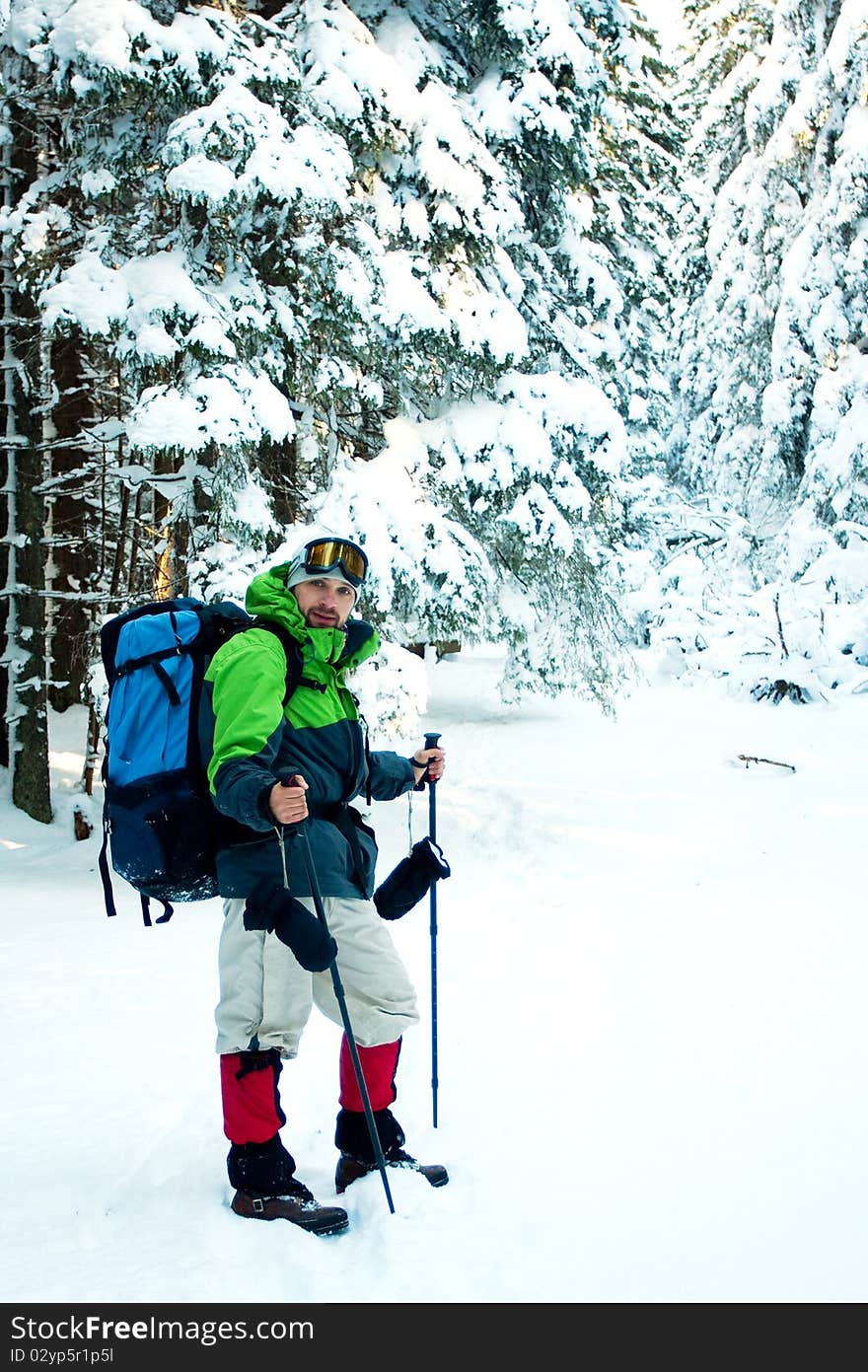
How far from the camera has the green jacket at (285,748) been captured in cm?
294

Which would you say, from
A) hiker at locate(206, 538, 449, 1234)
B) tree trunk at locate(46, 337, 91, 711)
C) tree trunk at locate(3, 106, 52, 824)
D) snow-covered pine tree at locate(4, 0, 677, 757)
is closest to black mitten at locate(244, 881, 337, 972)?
hiker at locate(206, 538, 449, 1234)

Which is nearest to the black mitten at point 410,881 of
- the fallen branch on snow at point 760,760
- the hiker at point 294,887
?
the hiker at point 294,887

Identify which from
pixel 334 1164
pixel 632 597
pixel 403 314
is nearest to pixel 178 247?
pixel 403 314

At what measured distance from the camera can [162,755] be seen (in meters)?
3.10

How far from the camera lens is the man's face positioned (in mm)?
3324

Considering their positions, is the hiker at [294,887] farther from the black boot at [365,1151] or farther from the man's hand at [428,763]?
the man's hand at [428,763]

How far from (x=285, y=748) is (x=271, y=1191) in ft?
4.51

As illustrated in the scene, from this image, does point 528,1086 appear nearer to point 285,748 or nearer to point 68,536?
point 285,748

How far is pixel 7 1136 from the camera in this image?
3873 millimetres

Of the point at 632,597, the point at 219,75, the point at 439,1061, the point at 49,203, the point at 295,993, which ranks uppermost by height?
the point at 219,75

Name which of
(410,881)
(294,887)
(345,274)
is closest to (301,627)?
(294,887)

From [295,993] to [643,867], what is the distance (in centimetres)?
554
